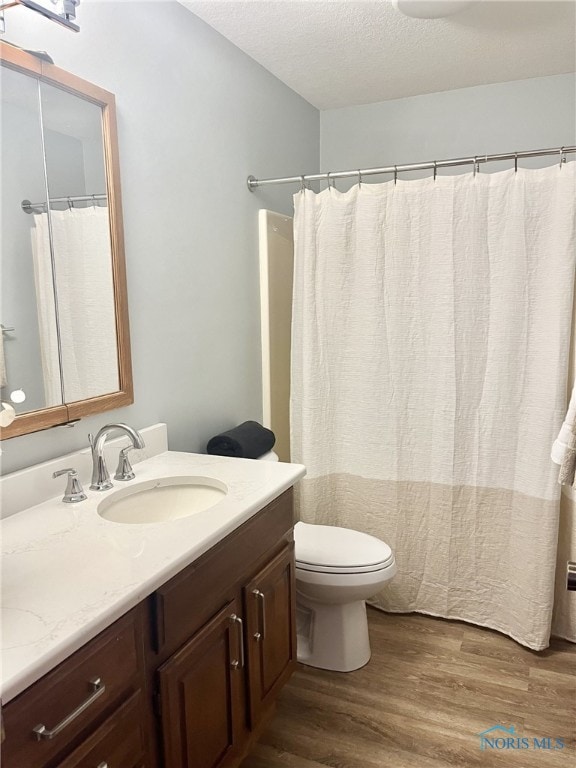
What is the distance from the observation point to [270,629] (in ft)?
5.41

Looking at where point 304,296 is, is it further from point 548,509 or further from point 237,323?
point 548,509

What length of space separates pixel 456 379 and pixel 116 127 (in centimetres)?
152

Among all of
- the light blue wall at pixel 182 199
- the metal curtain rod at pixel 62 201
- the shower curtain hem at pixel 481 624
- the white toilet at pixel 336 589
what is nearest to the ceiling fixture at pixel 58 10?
the light blue wall at pixel 182 199

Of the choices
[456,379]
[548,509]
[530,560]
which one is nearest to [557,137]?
[456,379]

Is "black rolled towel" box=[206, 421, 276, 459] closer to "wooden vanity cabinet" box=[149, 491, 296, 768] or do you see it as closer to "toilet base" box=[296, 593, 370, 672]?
"wooden vanity cabinet" box=[149, 491, 296, 768]

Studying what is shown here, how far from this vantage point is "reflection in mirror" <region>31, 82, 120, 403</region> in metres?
1.49

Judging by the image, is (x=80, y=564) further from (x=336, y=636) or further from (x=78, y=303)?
(x=336, y=636)

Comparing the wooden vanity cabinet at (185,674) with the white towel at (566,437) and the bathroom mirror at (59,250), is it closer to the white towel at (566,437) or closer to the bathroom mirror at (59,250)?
the bathroom mirror at (59,250)

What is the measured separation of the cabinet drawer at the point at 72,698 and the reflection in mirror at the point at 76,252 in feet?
2.41

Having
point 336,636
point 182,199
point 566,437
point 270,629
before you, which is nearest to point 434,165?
point 182,199

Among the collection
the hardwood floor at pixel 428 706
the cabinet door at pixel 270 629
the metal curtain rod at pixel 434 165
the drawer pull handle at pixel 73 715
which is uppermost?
the metal curtain rod at pixel 434 165

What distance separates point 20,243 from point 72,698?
3.41 ft

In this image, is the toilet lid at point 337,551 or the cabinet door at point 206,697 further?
the toilet lid at point 337,551

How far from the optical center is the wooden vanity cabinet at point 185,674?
2.99ft
